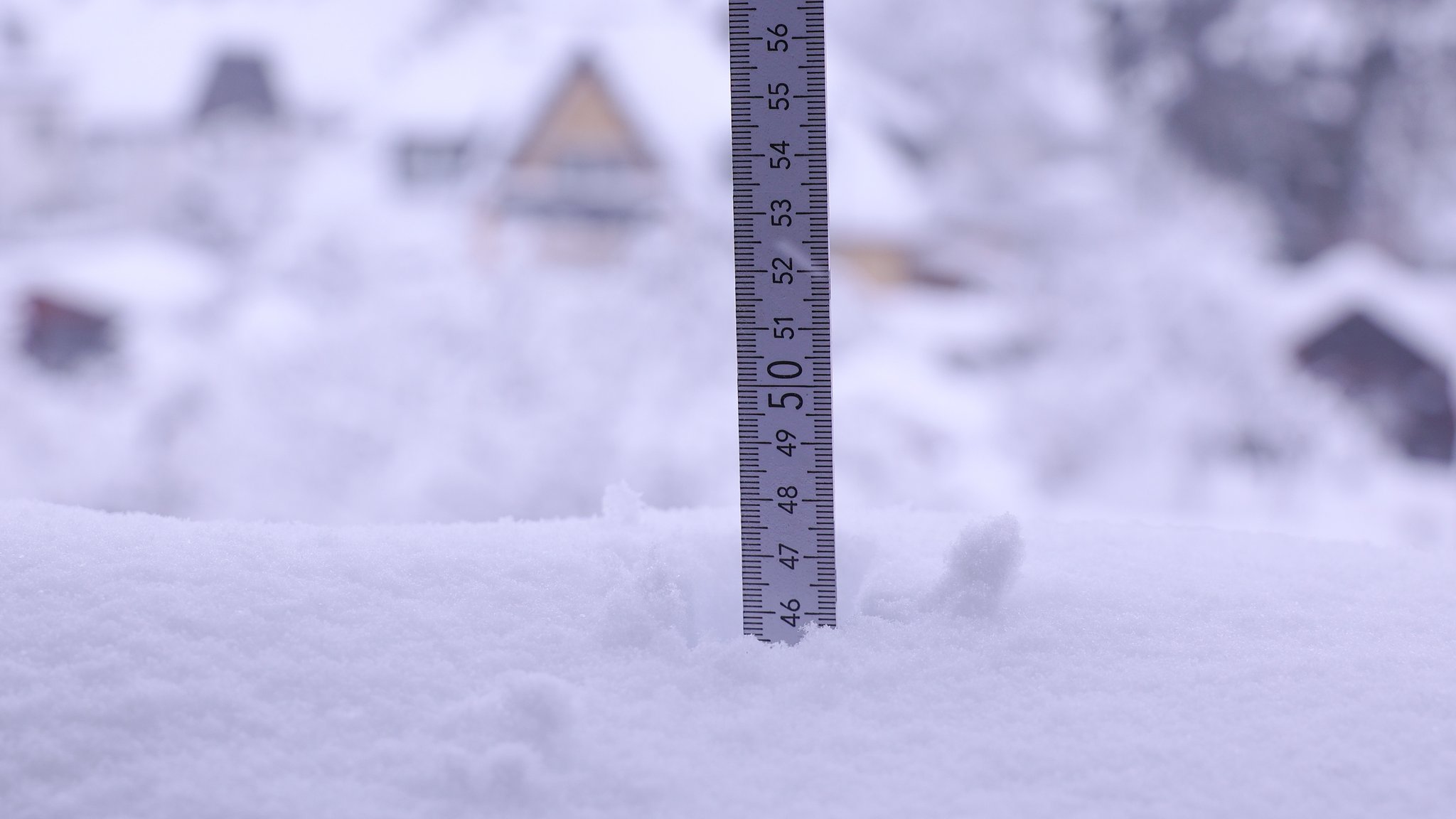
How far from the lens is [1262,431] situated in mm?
13430

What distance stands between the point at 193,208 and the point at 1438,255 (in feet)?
67.8

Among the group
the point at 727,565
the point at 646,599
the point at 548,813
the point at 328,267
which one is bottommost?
the point at 548,813

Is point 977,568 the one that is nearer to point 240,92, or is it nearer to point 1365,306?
point 1365,306

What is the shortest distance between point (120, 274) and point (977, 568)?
1925 cm

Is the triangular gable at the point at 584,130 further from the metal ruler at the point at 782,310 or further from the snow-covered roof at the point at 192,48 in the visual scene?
the metal ruler at the point at 782,310

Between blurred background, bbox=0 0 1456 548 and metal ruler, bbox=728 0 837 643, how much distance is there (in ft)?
23.6

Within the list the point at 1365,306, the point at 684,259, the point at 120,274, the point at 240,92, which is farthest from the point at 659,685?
the point at 240,92

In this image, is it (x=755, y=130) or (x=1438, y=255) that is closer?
(x=755, y=130)

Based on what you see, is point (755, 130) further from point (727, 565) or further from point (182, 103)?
point (182, 103)

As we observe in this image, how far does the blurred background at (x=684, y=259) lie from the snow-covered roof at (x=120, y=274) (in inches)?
3.9

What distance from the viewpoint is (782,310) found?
170 centimetres

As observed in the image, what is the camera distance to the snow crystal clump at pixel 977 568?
5.28 ft

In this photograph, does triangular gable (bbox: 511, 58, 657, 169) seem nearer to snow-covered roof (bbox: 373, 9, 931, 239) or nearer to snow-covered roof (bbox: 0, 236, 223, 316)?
snow-covered roof (bbox: 373, 9, 931, 239)

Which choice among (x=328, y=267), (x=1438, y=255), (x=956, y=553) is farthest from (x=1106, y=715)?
(x=1438, y=255)
